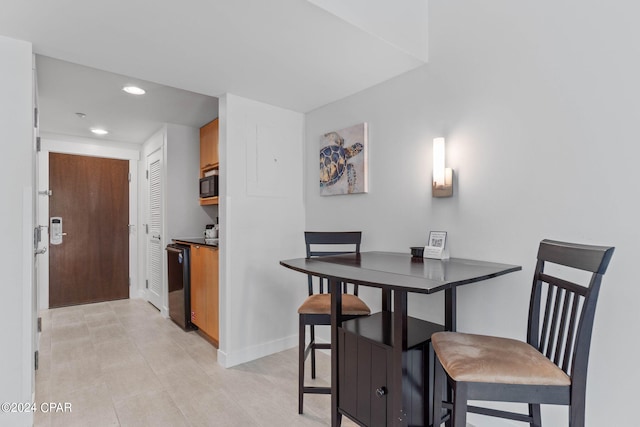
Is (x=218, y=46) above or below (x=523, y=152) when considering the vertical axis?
above

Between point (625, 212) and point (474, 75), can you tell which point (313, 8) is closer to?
point (474, 75)

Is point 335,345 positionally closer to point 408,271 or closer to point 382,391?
point 382,391

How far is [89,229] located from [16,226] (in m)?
3.29

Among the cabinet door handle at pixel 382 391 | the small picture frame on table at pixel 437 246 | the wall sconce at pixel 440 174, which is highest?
the wall sconce at pixel 440 174

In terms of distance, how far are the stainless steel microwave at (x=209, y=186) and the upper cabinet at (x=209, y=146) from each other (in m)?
0.16

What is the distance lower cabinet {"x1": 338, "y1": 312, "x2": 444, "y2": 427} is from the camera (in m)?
1.43

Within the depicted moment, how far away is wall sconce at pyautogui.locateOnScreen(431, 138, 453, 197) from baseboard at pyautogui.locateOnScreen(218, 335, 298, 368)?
1.92m

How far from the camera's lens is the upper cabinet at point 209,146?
3.65m

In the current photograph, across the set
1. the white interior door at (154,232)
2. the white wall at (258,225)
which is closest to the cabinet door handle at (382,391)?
the white wall at (258,225)

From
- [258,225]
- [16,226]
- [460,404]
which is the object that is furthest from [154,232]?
[460,404]

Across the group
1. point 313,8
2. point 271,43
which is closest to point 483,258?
point 313,8

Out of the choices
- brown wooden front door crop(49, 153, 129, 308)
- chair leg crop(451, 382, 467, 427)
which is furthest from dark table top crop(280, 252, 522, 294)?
brown wooden front door crop(49, 153, 129, 308)

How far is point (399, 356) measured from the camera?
53.9 inches

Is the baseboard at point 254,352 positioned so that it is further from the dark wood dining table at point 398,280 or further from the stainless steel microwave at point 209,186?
the stainless steel microwave at point 209,186
